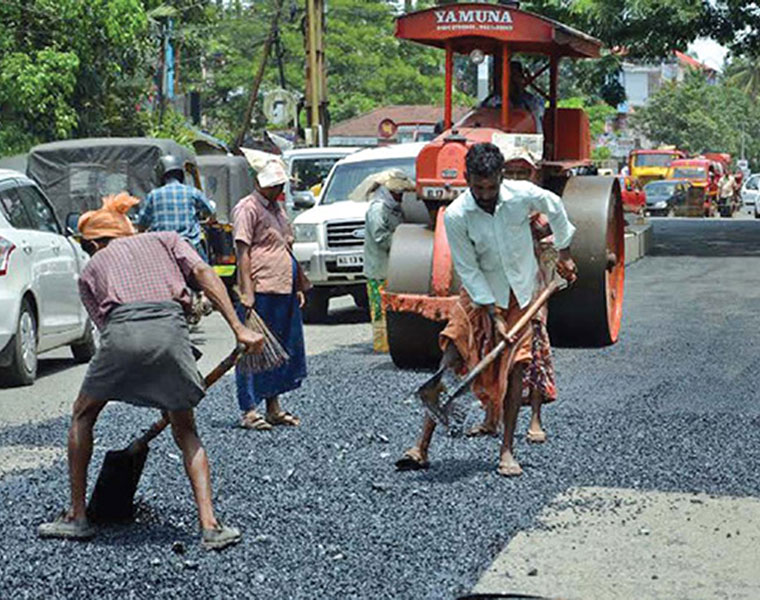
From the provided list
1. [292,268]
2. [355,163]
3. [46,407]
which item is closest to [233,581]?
[292,268]

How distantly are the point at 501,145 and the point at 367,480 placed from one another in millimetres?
4226

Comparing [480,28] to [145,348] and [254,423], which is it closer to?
[254,423]

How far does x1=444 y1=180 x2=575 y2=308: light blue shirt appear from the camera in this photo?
858 centimetres

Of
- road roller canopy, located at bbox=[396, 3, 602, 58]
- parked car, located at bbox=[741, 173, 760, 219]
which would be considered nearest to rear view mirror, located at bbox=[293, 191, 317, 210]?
road roller canopy, located at bbox=[396, 3, 602, 58]

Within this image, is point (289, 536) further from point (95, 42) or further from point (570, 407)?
point (95, 42)

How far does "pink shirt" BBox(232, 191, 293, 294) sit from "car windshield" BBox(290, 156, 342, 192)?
14.2 metres

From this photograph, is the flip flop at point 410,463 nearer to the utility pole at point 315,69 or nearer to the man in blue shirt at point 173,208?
the man in blue shirt at point 173,208

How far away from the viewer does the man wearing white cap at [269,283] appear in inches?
406

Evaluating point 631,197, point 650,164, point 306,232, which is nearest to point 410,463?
point 306,232

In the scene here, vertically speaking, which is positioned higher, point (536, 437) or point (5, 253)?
point (5, 253)

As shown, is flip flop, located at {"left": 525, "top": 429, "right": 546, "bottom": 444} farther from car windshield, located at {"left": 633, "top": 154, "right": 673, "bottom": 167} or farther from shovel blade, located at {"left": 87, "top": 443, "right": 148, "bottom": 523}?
car windshield, located at {"left": 633, "top": 154, "right": 673, "bottom": 167}

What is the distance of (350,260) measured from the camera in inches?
712

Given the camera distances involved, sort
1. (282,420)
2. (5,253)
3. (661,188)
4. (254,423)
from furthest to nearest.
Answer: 1. (661,188)
2. (5,253)
3. (282,420)
4. (254,423)

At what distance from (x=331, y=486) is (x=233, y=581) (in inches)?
72.3
